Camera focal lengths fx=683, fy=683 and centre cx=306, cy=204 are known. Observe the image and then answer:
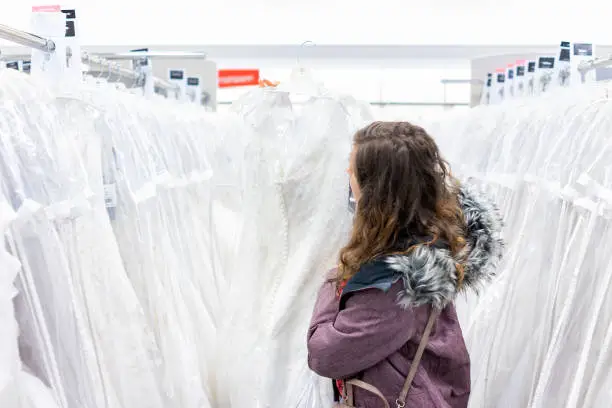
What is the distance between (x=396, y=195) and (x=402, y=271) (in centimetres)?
12

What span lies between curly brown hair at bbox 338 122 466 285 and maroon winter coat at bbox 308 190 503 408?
0.10 ft

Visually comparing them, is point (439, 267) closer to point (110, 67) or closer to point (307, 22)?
point (110, 67)

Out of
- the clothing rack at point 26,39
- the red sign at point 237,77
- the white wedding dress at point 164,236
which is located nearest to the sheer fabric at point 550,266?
the white wedding dress at point 164,236

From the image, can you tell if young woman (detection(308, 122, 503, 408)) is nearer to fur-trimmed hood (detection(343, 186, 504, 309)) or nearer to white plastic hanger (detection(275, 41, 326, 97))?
fur-trimmed hood (detection(343, 186, 504, 309))

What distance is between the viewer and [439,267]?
1.06m

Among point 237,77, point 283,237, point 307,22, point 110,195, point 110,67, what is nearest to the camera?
point 110,195

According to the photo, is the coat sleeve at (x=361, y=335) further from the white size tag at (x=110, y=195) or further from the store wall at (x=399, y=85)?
the store wall at (x=399, y=85)

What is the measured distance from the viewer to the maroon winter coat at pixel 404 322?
3.47 ft

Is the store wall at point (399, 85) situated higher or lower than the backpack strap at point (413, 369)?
higher

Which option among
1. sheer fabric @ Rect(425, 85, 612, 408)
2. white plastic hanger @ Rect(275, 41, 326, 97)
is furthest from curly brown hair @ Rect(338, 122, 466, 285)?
white plastic hanger @ Rect(275, 41, 326, 97)

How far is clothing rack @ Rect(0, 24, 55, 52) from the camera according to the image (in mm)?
1188

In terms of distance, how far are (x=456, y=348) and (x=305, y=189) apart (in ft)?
1.90

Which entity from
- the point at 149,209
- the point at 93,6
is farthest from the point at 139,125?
the point at 93,6

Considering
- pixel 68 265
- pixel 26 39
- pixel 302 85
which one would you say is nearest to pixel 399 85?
pixel 302 85
